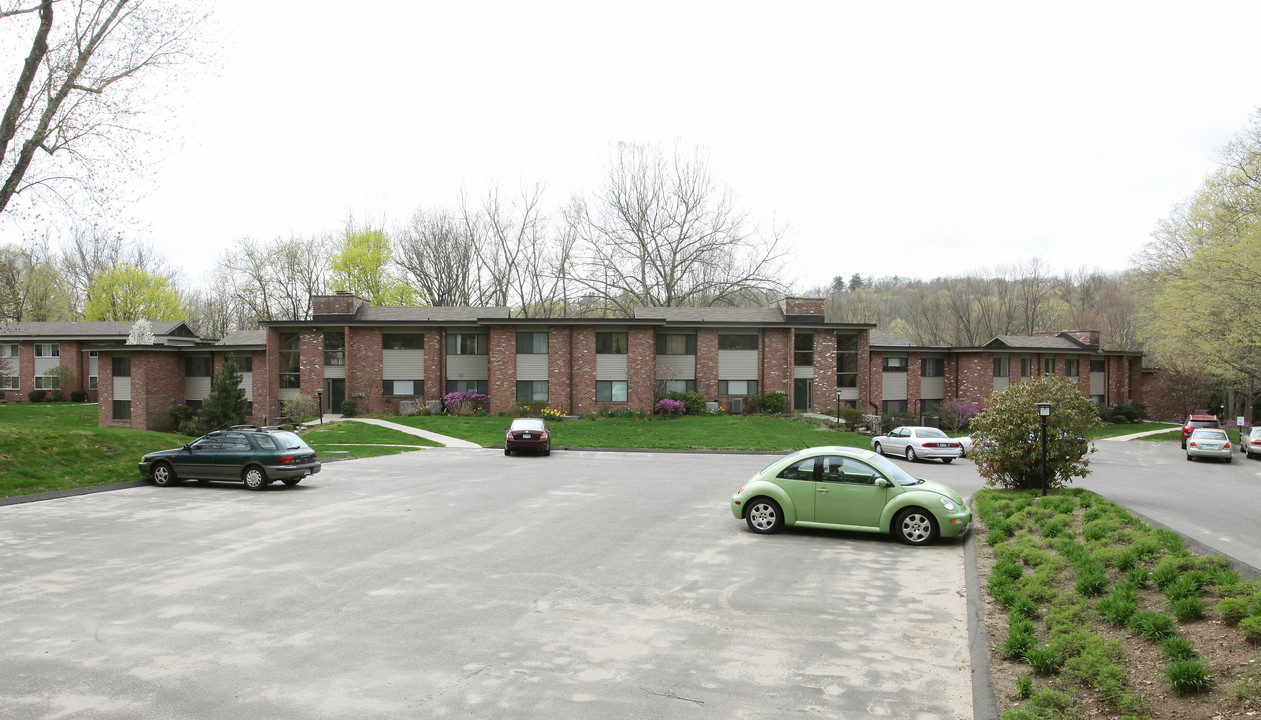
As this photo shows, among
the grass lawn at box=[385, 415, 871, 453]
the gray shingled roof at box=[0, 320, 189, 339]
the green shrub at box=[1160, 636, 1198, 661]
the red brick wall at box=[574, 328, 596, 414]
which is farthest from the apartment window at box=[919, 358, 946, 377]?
the gray shingled roof at box=[0, 320, 189, 339]

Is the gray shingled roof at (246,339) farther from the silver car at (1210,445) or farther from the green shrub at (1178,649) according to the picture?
the silver car at (1210,445)

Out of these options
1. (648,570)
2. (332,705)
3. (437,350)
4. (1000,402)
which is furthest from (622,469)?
(437,350)

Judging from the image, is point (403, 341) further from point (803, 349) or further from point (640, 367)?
point (803, 349)

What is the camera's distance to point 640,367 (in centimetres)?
4059

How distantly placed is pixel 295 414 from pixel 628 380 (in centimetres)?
1808

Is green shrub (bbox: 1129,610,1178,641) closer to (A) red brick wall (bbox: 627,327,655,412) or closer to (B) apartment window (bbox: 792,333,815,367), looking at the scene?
(A) red brick wall (bbox: 627,327,655,412)

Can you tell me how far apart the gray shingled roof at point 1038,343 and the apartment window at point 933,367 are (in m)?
3.30

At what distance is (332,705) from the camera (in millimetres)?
5285

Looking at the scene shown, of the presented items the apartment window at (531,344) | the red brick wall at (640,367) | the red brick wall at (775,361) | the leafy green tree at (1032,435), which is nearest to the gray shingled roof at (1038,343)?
the red brick wall at (775,361)

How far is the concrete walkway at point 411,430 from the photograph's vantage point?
102ft

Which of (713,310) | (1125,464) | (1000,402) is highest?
(713,310)

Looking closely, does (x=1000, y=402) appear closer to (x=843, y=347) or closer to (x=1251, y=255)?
(x=1251, y=255)

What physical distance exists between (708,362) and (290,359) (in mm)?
24893

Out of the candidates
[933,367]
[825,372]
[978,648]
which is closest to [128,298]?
[825,372]
